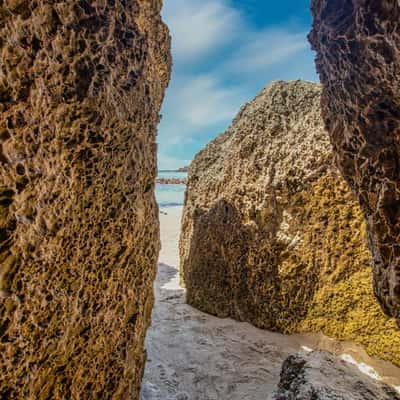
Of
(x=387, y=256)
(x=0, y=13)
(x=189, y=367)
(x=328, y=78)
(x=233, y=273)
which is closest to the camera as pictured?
(x=0, y=13)

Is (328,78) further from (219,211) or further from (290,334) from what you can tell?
(290,334)

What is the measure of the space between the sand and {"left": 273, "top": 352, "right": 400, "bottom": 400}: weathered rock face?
15.5 inches

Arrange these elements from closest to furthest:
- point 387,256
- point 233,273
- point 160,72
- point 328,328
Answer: point 387,256 < point 160,72 < point 328,328 < point 233,273

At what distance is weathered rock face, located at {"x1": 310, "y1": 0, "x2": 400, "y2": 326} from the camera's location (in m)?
1.51

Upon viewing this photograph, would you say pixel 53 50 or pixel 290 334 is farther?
pixel 290 334

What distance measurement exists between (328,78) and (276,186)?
1777 mm

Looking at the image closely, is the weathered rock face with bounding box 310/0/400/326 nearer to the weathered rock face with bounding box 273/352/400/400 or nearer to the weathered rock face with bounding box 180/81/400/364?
the weathered rock face with bounding box 273/352/400/400

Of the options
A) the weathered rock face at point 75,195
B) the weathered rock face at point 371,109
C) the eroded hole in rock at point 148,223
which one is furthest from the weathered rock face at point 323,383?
the weathered rock face at point 75,195

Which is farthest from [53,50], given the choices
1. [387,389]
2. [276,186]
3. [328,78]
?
[387,389]

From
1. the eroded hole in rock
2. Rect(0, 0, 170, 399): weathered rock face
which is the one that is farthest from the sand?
Rect(0, 0, 170, 399): weathered rock face

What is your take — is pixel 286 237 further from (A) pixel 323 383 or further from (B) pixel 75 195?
(B) pixel 75 195

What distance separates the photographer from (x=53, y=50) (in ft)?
4.95

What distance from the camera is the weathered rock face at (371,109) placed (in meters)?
1.51

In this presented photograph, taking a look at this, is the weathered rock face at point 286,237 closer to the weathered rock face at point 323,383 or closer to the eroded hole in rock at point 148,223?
the eroded hole in rock at point 148,223
